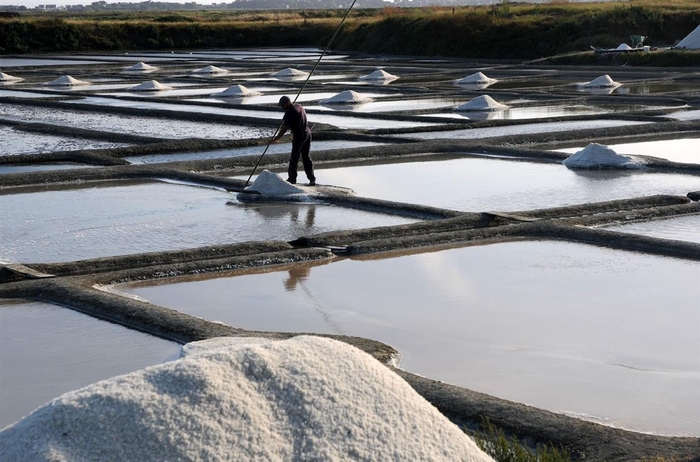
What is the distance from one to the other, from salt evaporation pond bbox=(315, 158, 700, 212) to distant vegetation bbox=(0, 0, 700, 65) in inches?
525

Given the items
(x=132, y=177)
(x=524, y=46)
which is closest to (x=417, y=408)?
(x=132, y=177)

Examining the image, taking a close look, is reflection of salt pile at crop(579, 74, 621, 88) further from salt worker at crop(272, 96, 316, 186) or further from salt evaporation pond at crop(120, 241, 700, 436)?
salt evaporation pond at crop(120, 241, 700, 436)

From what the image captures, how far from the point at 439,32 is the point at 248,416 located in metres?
28.3

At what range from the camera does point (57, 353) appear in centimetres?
402

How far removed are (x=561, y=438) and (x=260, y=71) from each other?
21968mm

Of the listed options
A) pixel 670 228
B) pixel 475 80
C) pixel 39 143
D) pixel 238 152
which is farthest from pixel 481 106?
pixel 670 228

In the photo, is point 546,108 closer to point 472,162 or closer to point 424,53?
point 472,162

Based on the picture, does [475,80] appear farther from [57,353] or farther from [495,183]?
[57,353]

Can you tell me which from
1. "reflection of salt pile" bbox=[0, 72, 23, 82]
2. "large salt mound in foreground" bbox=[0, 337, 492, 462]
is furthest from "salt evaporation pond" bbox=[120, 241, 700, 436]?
"reflection of salt pile" bbox=[0, 72, 23, 82]

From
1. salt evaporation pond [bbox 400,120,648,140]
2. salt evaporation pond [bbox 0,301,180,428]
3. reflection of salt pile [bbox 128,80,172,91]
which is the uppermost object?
salt evaporation pond [bbox 0,301,180,428]

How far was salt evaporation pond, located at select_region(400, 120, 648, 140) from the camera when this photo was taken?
37.0 feet

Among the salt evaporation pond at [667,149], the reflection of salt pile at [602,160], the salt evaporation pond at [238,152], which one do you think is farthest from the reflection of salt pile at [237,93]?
the reflection of salt pile at [602,160]

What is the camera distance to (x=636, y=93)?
16188mm

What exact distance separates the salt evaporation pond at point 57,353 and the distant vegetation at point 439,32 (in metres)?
18.3
